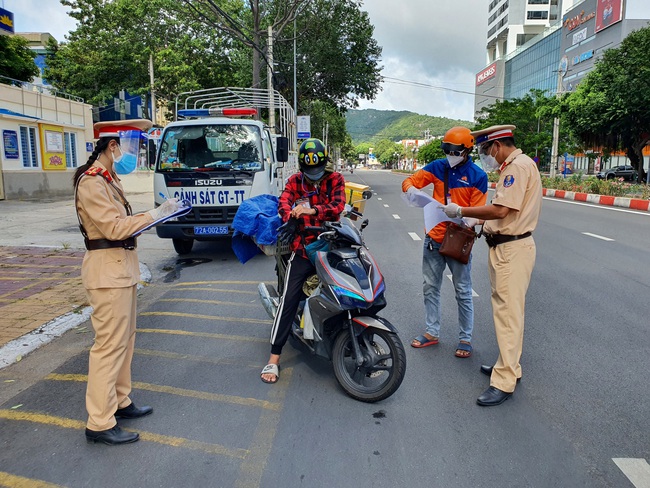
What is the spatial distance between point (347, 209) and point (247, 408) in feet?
5.52

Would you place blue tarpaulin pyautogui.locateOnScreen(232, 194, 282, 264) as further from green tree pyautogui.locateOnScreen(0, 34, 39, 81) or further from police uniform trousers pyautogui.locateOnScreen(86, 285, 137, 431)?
green tree pyautogui.locateOnScreen(0, 34, 39, 81)

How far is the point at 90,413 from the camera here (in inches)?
117

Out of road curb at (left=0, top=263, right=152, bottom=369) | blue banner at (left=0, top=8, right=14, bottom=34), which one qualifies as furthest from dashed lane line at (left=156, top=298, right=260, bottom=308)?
blue banner at (left=0, top=8, right=14, bottom=34)

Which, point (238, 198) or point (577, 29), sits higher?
point (577, 29)

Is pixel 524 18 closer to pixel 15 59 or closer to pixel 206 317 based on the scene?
pixel 15 59

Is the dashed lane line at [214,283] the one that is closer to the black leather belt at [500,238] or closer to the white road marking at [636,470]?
the black leather belt at [500,238]

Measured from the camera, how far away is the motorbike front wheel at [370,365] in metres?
3.41

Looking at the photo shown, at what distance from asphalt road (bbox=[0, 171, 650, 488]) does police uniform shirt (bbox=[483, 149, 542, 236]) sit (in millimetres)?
1225

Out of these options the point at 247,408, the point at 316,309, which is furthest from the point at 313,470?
the point at 316,309

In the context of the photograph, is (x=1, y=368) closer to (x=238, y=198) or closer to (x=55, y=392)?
(x=55, y=392)

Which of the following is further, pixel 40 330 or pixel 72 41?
pixel 72 41

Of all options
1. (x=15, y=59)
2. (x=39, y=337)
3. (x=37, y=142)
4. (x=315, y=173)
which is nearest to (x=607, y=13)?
(x=15, y=59)

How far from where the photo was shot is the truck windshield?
336 inches

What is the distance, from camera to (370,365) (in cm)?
350
